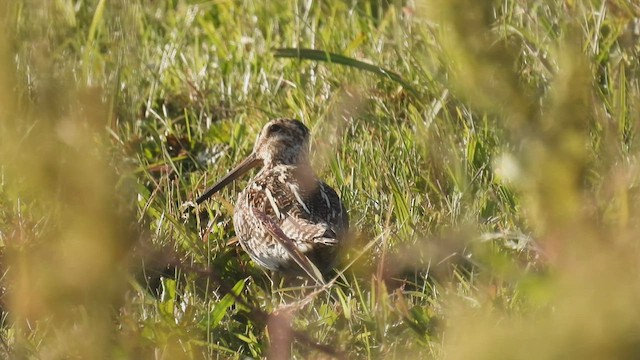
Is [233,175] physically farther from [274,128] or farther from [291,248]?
[291,248]

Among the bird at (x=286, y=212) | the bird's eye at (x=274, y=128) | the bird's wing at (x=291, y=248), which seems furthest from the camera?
the bird's eye at (x=274, y=128)

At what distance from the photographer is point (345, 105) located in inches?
195

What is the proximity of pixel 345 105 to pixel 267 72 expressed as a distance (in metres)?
0.91

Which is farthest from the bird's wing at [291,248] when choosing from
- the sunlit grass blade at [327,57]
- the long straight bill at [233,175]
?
the sunlit grass blade at [327,57]

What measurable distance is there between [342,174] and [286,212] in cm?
31

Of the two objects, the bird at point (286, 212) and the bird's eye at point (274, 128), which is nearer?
the bird at point (286, 212)

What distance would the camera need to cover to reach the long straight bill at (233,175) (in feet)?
15.6

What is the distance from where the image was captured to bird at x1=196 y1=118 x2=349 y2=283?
4211mm

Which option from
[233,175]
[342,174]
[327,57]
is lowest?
[233,175]

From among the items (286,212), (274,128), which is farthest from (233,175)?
(286,212)

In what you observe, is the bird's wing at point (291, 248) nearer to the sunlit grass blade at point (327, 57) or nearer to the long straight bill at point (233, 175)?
the long straight bill at point (233, 175)

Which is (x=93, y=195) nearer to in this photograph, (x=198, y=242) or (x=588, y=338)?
(x=588, y=338)

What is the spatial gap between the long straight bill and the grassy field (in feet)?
0.25

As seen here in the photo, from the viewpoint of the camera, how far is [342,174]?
4.73 meters
